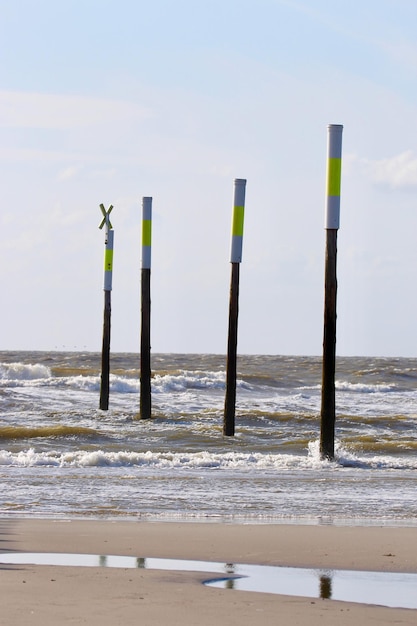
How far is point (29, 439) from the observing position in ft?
74.6

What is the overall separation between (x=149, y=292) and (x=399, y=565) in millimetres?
17001

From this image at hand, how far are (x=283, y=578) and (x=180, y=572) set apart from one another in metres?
0.74

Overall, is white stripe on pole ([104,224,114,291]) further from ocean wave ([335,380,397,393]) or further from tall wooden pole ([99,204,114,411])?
ocean wave ([335,380,397,393])

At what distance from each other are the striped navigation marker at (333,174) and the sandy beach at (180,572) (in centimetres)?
693

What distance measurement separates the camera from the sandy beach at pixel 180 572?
6355mm

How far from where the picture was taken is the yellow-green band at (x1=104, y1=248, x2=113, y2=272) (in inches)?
1112

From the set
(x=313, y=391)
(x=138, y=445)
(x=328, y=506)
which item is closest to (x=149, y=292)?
(x=138, y=445)

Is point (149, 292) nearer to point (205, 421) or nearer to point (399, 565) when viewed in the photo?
point (205, 421)

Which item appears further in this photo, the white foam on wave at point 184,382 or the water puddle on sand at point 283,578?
the white foam on wave at point 184,382

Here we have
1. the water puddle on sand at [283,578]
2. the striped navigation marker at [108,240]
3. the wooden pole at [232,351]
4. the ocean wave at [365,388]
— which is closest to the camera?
the water puddle on sand at [283,578]

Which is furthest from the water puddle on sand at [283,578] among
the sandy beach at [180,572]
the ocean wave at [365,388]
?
the ocean wave at [365,388]

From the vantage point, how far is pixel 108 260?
92.8 feet

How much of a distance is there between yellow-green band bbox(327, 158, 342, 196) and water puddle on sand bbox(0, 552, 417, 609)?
913 cm

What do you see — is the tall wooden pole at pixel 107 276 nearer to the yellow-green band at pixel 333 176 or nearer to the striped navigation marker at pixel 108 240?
the striped navigation marker at pixel 108 240
